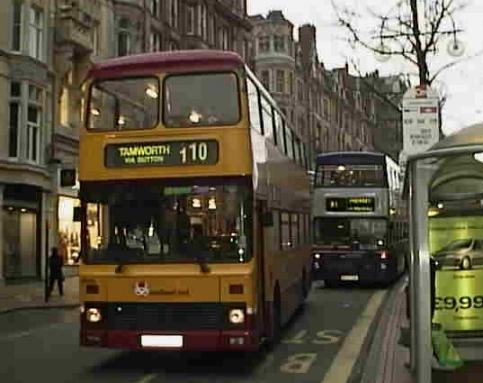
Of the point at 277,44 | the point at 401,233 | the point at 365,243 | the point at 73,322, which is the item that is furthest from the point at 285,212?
the point at 277,44

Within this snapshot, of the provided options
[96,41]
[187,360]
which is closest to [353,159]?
[187,360]

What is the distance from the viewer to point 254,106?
12812mm

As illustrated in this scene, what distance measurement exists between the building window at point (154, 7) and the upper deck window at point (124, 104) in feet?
112

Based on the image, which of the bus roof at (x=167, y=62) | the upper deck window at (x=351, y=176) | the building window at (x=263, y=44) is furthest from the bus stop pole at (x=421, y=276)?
the building window at (x=263, y=44)

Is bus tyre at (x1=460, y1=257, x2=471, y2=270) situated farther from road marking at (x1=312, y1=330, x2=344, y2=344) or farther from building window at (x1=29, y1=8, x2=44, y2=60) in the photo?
building window at (x1=29, y1=8, x2=44, y2=60)

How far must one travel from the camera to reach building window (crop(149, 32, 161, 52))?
4531 cm

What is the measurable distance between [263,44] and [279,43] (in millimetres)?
1546

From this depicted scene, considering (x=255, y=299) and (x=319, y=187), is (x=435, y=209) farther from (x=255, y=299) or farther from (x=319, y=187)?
(x=319, y=187)

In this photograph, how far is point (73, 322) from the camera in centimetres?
1945

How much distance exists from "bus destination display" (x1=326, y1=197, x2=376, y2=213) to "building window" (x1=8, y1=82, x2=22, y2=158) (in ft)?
40.1

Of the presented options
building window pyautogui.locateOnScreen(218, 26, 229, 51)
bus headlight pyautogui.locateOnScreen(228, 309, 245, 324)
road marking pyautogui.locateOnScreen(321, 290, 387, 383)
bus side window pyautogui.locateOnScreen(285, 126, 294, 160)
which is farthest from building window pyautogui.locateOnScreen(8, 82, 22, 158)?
building window pyautogui.locateOnScreen(218, 26, 229, 51)

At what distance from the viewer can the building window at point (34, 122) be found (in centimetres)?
3259

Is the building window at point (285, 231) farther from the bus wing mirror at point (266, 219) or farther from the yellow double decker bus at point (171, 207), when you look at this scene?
the yellow double decker bus at point (171, 207)

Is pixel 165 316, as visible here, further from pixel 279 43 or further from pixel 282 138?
pixel 279 43
